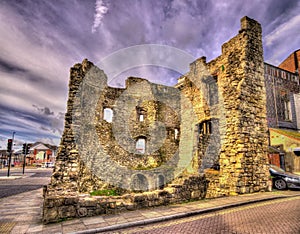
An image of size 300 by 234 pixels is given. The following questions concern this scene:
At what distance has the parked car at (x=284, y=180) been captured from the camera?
10.4 meters

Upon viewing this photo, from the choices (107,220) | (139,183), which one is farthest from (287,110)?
(107,220)

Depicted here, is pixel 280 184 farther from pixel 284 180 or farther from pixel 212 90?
pixel 212 90

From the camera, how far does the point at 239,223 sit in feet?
17.1

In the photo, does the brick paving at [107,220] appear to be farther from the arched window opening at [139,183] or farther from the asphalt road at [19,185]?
the arched window opening at [139,183]

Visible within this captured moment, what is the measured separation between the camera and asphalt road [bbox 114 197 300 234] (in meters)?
4.72

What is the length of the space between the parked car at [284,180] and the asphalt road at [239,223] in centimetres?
460

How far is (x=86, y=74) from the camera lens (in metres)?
13.2

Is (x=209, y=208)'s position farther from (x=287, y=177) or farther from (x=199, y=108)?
(x=199, y=108)

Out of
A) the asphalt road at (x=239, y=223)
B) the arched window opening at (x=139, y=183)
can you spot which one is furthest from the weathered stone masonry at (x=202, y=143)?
the asphalt road at (x=239, y=223)

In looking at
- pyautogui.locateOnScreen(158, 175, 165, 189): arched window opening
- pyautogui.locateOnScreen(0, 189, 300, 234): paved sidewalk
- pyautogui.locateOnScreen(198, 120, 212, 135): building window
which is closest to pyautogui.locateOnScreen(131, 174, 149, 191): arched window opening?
pyautogui.locateOnScreen(158, 175, 165, 189): arched window opening

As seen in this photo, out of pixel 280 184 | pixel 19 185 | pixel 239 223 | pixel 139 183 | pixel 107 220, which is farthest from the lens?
pixel 139 183

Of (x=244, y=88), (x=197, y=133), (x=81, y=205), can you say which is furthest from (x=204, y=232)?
(x=197, y=133)

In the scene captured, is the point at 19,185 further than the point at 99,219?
Yes

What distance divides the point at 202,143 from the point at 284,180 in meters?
5.21
